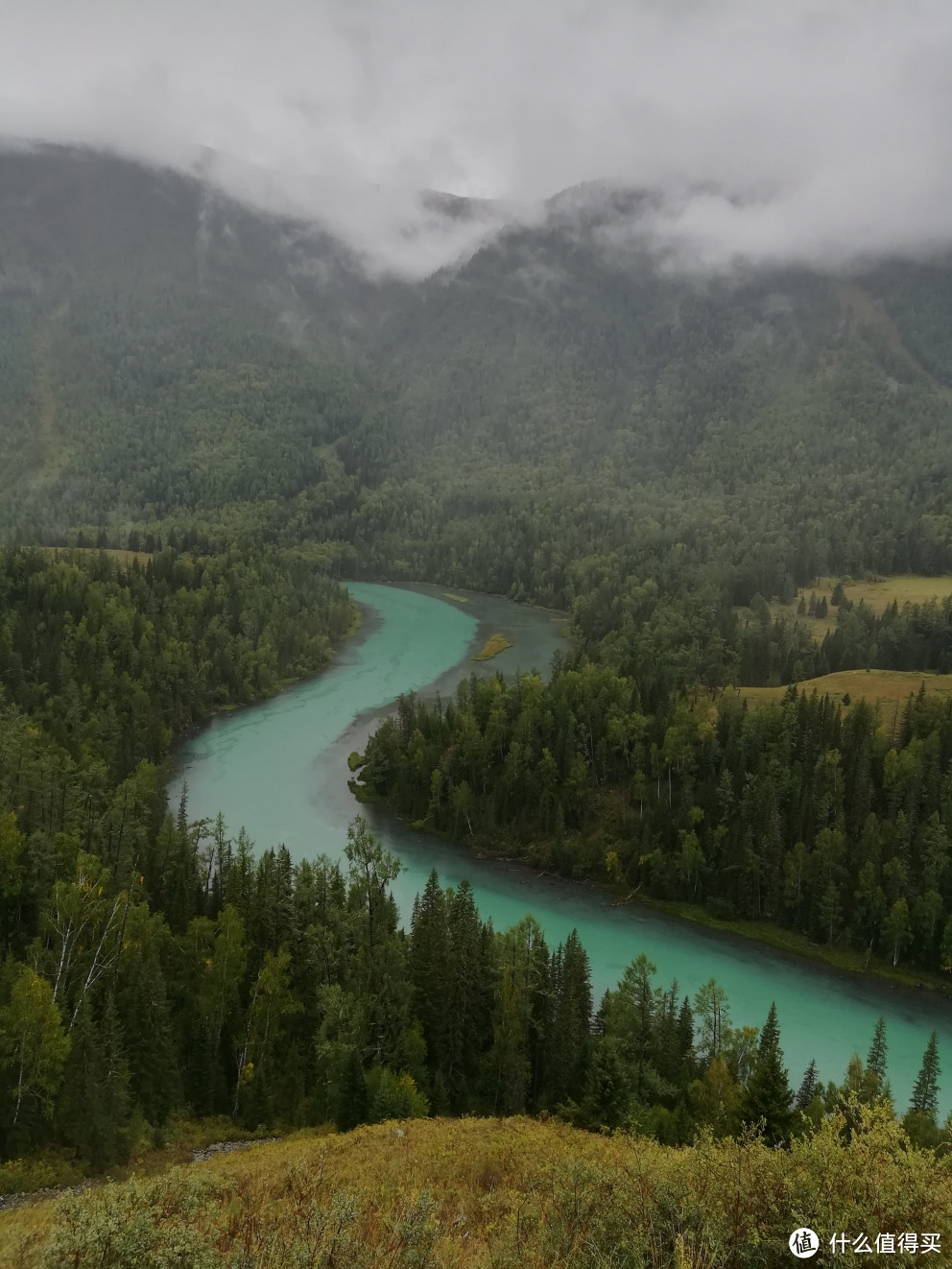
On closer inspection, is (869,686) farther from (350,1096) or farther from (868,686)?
(350,1096)

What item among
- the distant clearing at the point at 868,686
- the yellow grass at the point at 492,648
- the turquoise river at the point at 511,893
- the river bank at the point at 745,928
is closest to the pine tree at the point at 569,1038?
the turquoise river at the point at 511,893

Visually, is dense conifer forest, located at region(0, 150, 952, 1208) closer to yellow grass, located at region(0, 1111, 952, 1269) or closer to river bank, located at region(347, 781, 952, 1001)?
river bank, located at region(347, 781, 952, 1001)

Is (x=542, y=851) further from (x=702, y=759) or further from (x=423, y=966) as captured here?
(x=423, y=966)

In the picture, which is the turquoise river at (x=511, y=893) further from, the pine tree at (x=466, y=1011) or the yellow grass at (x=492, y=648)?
the yellow grass at (x=492, y=648)

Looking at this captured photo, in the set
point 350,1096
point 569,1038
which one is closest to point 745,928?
point 569,1038

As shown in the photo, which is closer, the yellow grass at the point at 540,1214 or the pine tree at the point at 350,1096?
the yellow grass at the point at 540,1214
